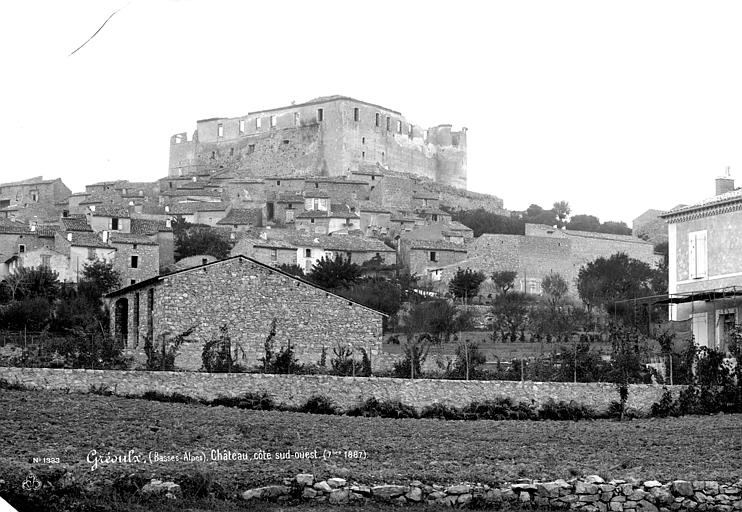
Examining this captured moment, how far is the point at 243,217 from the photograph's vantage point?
69.1 m

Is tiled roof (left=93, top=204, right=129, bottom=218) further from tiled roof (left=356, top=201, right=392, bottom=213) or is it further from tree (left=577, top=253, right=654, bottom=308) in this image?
tree (left=577, top=253, right=654, bottom=308)

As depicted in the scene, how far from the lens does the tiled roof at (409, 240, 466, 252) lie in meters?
59.7

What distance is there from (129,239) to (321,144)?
34286 mm

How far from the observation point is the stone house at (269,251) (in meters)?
55.4

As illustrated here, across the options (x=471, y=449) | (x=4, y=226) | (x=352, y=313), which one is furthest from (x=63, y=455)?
(x=4, y=226)

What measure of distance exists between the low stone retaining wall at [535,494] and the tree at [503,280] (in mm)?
43594

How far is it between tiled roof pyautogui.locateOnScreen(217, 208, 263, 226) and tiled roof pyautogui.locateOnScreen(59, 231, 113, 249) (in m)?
15.5

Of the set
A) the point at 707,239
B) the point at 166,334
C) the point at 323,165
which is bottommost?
the point at 166,334

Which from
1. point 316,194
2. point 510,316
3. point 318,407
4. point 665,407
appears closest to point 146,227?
point 316,194

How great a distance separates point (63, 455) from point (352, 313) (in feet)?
43.4

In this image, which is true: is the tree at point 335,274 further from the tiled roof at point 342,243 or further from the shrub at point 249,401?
the shrub at point 249,401

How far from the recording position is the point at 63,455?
1274 centimetres

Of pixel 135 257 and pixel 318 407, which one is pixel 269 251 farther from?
pixel 318 407

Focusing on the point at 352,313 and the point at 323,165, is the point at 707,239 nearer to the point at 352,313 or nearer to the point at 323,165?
the point at 352,313
